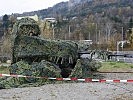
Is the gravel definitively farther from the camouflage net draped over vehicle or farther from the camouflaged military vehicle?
the camouflaged military vehicle

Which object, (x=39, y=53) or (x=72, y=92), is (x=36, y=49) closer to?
(x=39, y=53)

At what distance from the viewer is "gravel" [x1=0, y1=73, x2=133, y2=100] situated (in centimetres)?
1284

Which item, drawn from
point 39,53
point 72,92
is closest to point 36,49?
point 39,53

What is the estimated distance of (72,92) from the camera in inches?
552

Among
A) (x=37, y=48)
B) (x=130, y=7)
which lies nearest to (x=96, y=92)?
(x=37, y=48)

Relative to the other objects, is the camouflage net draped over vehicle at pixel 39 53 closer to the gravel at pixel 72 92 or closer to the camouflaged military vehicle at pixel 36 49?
the camouflaged military vehicle at pixel 36 49

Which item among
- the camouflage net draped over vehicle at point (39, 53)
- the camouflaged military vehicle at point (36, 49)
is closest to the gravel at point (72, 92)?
the camouflage net draped over vehicle at point (39, 53)

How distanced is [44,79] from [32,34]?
8.79 ft

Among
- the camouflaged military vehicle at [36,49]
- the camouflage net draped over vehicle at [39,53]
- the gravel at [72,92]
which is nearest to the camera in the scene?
the gravel at [72,92]

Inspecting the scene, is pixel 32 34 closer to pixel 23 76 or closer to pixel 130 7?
pixel 23 76

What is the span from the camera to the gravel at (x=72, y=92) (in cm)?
1284

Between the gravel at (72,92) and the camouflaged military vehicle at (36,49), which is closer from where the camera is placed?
the gravel at (72,92)

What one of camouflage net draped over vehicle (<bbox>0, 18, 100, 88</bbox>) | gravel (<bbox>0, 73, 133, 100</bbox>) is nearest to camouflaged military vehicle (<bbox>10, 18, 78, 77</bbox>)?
camouflage net draped over vehicle (<bbox>0, 18, 100, 88</bbox>)

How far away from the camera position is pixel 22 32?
17922mm
